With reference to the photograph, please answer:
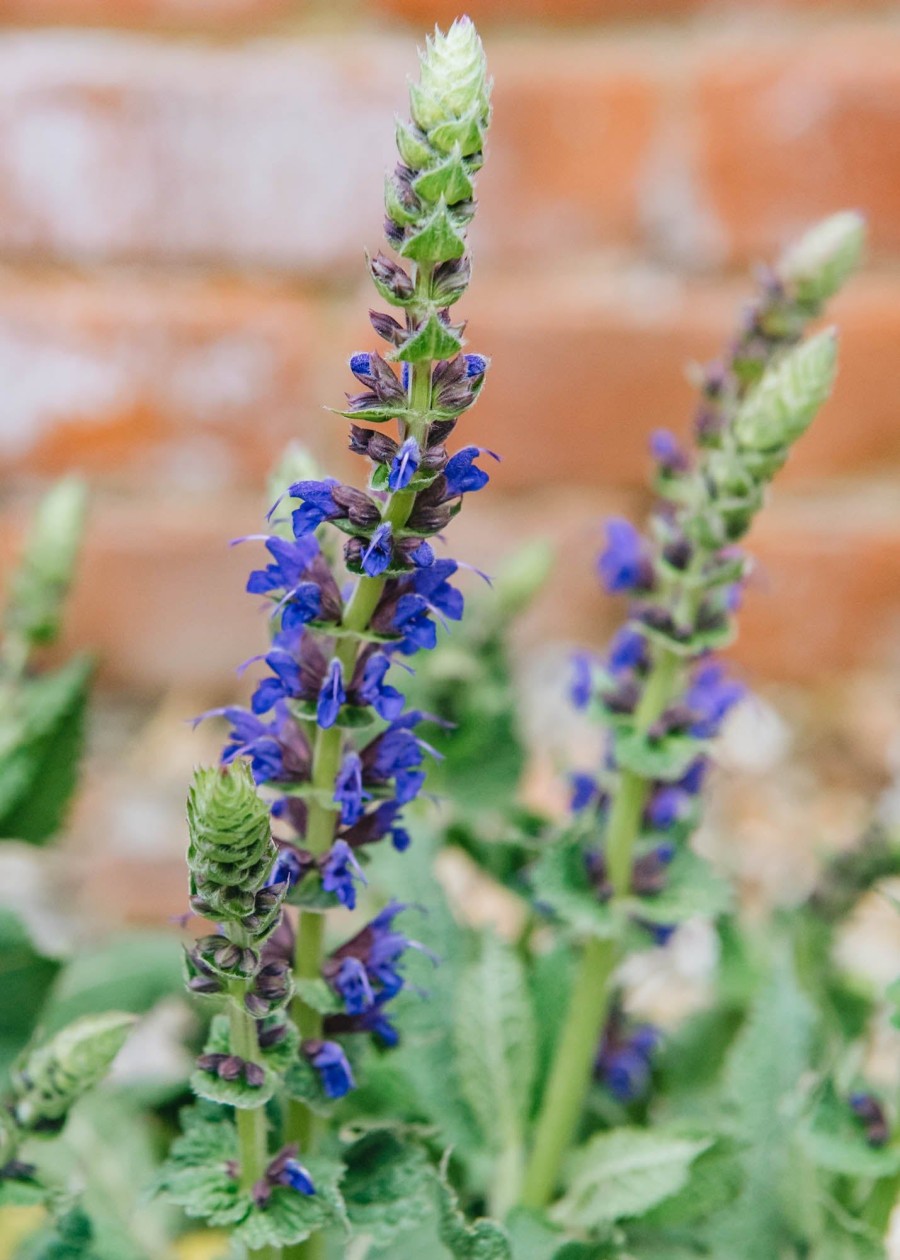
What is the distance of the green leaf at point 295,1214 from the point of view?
32cm

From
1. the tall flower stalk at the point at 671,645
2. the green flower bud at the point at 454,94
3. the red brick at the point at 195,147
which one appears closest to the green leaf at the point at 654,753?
the tall flower stalk at the point at 671,645

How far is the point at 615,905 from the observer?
1.48 ft

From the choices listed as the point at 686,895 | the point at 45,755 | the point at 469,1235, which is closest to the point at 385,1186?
the point at 469,1235

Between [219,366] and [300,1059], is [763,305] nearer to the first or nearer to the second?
[300,1059]

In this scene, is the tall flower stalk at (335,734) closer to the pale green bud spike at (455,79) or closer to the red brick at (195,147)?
the pale green bud spike at (455,79)

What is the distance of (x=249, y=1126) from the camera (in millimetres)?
340

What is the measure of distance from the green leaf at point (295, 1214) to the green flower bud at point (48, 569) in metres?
0.26

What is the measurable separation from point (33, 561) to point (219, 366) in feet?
1.55

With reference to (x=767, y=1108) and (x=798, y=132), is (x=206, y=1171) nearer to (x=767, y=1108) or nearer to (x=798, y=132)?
(x=767, y=1108)

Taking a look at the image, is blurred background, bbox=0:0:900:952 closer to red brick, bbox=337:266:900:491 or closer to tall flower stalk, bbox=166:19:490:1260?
red brick, bbox=337:266:900:491

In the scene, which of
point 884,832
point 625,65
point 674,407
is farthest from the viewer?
point 674,407

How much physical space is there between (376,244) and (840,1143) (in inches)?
27.2

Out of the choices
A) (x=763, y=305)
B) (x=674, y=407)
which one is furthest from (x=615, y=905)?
(x=674, y=407)

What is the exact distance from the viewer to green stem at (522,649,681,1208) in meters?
0.45
